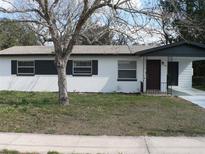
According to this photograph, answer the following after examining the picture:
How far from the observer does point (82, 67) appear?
28094 mm

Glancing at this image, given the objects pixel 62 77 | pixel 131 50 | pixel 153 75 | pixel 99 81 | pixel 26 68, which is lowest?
pixel 99 81

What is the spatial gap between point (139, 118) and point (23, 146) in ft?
18.0

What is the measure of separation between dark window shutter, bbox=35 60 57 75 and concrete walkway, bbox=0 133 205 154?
1723 centimetres

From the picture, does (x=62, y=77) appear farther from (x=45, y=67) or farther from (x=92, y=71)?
(x=45, y=67)

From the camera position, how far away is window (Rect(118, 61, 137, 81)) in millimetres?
27734

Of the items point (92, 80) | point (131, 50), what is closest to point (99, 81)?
point (92, 80)

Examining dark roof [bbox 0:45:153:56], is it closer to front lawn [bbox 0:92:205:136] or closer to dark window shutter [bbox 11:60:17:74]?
dark window shutter [bbox 11:60:17:74]

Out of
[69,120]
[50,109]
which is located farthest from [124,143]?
[50,109]

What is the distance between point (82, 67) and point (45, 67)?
8.55ft

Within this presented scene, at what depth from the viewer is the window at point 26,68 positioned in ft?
94.0

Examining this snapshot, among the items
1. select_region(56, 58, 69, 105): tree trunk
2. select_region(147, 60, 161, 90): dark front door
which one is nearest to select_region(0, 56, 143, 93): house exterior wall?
select_region(147, 60, 161, 90): dark front door

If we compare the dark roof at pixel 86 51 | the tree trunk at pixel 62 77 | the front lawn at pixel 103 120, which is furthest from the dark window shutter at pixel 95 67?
A: the tree trunk at pixel 62 77

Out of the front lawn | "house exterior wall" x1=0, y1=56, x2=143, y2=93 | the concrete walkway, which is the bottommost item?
the concrete walkway

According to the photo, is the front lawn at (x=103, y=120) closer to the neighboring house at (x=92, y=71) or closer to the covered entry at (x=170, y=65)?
the covered entry at (x=170, y=65)
